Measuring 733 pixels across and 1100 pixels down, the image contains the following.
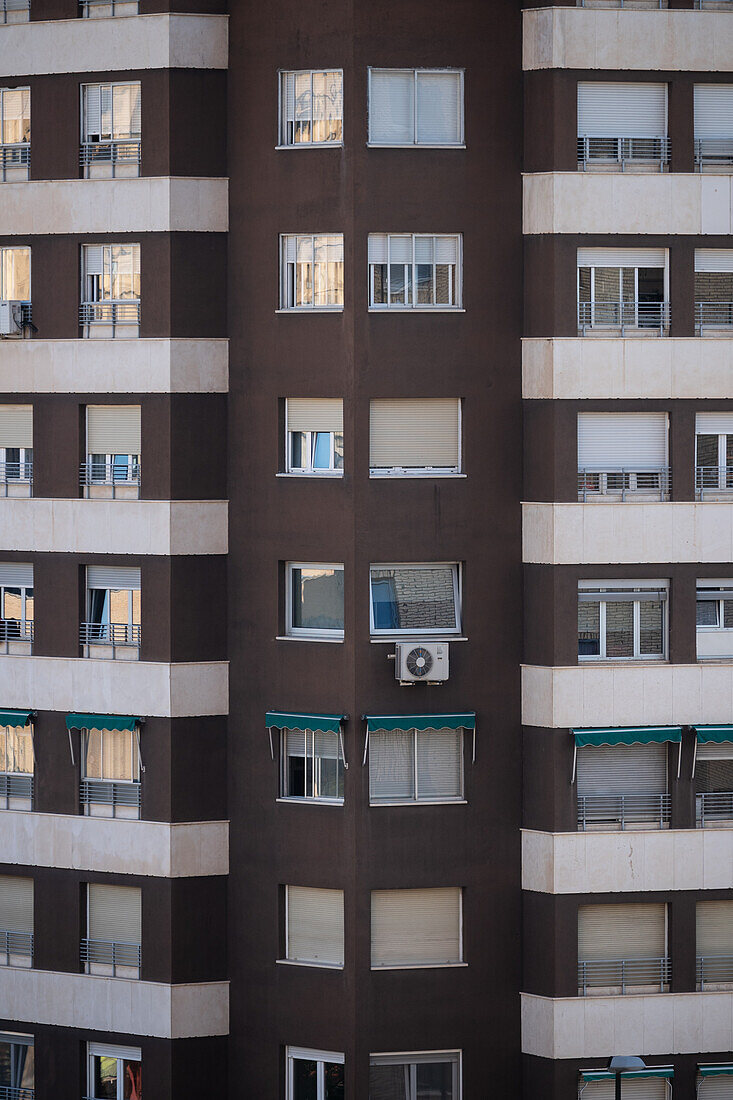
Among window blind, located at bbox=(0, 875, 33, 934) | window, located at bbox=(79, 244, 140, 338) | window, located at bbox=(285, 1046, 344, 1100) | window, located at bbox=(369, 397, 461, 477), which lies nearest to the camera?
window, located at bbox=(369, 397, 461, 477)

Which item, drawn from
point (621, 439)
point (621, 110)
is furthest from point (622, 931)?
point (621, 110)

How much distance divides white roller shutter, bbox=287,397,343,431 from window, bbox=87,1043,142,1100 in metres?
11.0

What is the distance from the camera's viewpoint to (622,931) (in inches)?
950

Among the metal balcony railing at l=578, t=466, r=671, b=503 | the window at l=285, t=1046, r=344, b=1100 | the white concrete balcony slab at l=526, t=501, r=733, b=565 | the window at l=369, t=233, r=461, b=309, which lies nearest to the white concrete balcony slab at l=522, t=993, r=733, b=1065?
the window at l=285, t=1046, r=344, b=1100

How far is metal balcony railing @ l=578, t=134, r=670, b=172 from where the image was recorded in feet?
77.8

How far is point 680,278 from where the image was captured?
23781mm

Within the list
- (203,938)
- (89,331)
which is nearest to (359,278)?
(89,331)

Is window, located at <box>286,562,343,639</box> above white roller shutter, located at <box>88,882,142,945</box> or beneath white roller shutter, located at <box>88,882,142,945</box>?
above

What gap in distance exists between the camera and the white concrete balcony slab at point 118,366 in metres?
24.0

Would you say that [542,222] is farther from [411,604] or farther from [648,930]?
[648,930]

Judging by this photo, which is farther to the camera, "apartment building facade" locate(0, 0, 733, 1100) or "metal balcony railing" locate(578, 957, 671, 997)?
"metal balcony railing" locate(578, 957, 671, 997)

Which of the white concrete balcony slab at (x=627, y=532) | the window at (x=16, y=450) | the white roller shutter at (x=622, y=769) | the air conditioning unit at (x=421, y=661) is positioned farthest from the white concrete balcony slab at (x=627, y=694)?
the window at (x=16, y=450)

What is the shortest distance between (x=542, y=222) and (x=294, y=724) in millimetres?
9138

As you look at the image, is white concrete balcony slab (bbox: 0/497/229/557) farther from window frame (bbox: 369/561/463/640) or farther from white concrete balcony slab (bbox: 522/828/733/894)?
white concrete balcony slab (bbox: 522/828/733/894)
